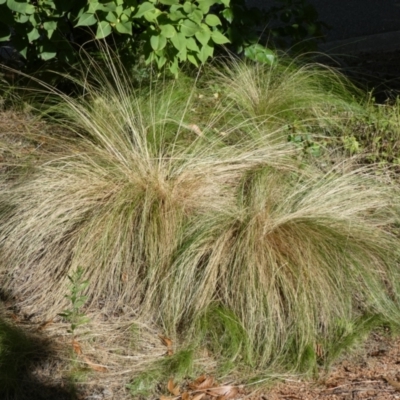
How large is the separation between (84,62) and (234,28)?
105 cm

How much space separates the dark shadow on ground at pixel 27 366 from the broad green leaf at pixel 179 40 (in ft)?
6.06

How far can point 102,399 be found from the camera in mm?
4164

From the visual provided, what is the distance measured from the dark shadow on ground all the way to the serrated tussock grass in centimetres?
29

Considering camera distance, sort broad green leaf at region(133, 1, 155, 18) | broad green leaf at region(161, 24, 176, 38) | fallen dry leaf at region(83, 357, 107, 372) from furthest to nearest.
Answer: broad green leaf at region(161, 24, 176, 38)
broad green leaf at region(133, 1, 155, 18)
fallen dry leaf at region(83, 357, 107, 372)

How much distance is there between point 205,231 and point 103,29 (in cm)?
146

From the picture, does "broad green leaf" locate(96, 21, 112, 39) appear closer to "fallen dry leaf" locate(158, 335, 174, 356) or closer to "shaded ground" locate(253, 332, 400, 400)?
"fallen dry leaf" locate(158, 335, 174, 356)

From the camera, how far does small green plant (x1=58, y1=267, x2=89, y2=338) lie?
434cm

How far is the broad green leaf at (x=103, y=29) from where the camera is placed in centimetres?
536

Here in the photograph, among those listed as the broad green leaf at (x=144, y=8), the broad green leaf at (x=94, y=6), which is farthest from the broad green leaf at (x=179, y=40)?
the broad green leaf at (x=94, y=6)

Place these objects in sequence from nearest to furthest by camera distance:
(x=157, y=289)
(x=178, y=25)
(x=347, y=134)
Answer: (x=157, y=289) < (x=178, y=25) < (x=347, y=134)

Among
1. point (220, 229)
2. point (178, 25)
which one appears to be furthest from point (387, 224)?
point (178, 25)

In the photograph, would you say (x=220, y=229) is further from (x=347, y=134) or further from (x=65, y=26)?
(x=65, y=26)

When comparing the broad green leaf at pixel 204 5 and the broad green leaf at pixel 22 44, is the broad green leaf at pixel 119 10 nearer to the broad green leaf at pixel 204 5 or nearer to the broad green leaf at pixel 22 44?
the broad green leaf at pixel 204 5

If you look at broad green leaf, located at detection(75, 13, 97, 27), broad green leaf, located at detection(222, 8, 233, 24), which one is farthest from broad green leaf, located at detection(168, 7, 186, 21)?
broad green leaf, located at detection(222, 8, 233, 24)
